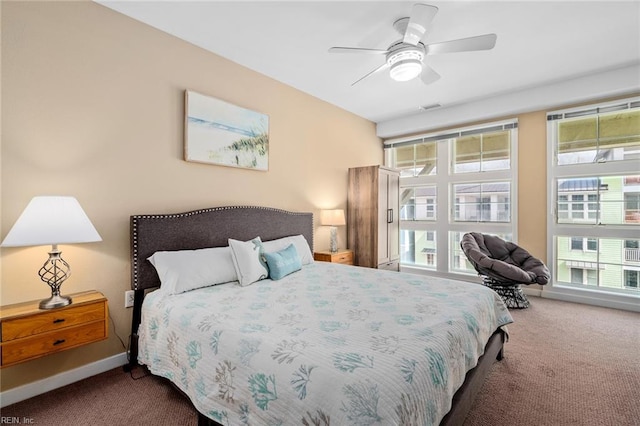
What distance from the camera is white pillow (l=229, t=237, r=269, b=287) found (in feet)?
8.09

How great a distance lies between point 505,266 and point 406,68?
2.57 meters

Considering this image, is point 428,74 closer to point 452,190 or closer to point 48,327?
point 452,190

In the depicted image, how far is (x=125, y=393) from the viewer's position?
203cm

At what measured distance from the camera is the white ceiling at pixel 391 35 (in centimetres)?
237

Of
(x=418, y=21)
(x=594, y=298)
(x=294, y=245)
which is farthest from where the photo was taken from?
(x=594, y=298)

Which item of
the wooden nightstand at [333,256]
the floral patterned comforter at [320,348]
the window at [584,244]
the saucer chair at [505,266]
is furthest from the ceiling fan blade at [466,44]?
the window at [584,244]

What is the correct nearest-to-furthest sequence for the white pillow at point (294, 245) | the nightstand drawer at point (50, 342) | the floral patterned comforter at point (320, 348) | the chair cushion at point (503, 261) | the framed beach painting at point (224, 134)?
the floral patterned comforter at point (320, 348), the nightstand drawer at point (50, 342), the framed beach painting at point (224, 134), the white pillow at point (294, 245), the chair cushion at point (503, 261)

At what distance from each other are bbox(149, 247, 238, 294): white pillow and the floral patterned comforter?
86 mm

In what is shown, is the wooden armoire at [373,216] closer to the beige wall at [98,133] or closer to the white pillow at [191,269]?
the beige wall at [98,133]

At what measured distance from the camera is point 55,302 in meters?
1.88

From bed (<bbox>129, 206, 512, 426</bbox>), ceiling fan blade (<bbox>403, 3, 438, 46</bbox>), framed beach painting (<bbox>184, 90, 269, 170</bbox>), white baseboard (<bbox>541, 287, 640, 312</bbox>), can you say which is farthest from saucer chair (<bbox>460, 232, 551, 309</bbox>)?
framed beach painting (<bbox>184, 90, 269, 170</bbox>)

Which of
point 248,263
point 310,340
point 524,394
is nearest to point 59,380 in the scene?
point 248,263

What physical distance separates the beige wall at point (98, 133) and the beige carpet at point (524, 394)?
34 cm

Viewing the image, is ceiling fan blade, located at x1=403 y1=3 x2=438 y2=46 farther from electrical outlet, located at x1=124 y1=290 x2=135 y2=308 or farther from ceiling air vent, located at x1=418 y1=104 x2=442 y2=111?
electrical outlet, located at x1=124 y1=290 x2=135 y2=308
